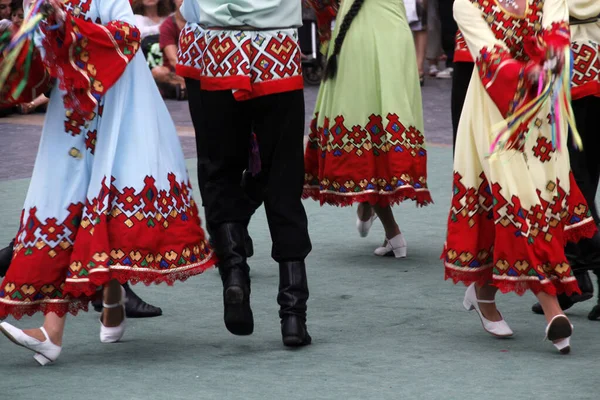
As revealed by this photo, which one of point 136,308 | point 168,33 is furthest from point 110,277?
point 168,33

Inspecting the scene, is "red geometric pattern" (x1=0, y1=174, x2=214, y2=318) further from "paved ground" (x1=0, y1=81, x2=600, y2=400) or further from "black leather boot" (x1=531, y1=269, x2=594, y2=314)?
"black leather boot" (x1=531, y1=269, x2=594, y2=314)

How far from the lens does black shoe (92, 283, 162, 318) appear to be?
5668mm

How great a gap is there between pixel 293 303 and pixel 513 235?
35.0 inches

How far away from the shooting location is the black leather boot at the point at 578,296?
5488 mm

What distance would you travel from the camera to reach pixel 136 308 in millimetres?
5676

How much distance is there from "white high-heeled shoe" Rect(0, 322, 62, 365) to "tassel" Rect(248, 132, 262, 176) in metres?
1.04

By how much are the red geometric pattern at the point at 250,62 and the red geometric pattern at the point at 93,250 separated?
18.9 inches

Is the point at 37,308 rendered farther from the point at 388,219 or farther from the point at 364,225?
the point at 364,225

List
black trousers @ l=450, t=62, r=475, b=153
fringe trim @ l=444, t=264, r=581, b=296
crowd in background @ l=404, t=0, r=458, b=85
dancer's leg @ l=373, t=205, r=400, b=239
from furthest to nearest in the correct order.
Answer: crowd in background @ l=404, t=0, r=458, b=85, dancer's leg @ l=373, t=205, r=400, b=239, black trousers @ l=450, t=62, r=475, b=153, fringe trim @ l=444, t=264, r=581, b=296

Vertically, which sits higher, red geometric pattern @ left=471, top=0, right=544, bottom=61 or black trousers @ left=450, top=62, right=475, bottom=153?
red geometric pattern @ left=471, top=0, right=544, bottom=61

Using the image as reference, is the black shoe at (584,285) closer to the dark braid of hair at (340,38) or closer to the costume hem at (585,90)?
the costume hem at (585,90)

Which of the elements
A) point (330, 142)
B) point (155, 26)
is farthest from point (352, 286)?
point (155, 26)

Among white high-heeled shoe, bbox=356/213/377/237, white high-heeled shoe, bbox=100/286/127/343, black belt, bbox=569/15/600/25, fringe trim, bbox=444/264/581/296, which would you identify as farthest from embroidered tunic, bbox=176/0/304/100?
white high-heeled shoe, bbox=356/213/377/237

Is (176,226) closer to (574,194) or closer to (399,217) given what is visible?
(574,194)
